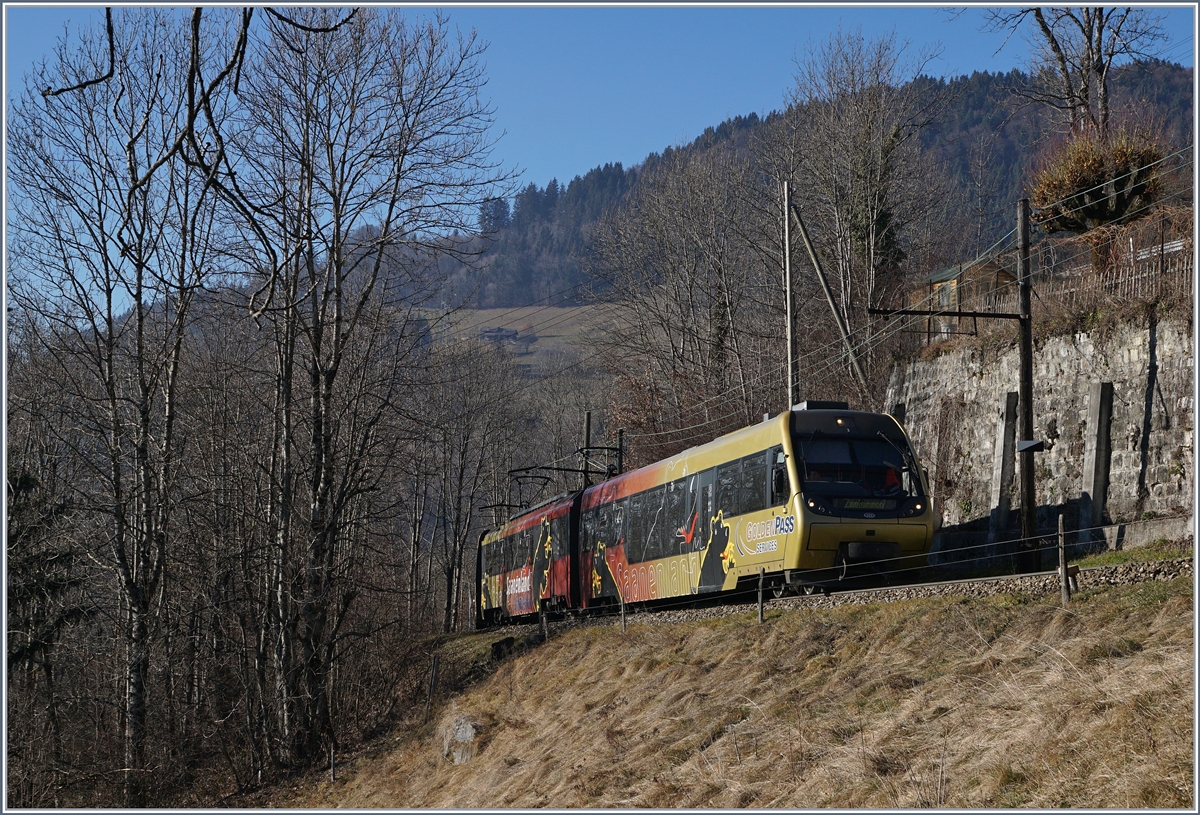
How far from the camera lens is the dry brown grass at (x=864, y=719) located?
7.72 metres

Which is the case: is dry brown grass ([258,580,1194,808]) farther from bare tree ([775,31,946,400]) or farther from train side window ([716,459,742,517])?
bare tree ([775,31,946,400])

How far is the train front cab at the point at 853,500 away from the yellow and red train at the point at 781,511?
0.02m

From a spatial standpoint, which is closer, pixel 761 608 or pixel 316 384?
pixel 761 608

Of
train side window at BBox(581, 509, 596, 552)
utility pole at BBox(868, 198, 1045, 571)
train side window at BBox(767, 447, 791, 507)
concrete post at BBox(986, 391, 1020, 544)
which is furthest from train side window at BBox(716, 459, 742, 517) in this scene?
concrete post at BBox(986, 391, 1020, 544)

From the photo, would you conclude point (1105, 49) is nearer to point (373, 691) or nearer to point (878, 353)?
point (878, 353)

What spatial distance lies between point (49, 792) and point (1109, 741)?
15.8 meters

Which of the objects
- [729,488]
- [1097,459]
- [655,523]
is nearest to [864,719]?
[729,488]

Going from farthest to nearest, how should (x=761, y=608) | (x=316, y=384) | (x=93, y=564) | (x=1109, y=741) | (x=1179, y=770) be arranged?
(x=93, y=564), (x=316, y=384), (x=761, y=608), (x=1109, y=741), (x=1179, y=770)

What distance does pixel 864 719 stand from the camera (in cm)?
1025

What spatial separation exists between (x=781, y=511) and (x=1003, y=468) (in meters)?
8.64

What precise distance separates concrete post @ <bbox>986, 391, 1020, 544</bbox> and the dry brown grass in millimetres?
8663

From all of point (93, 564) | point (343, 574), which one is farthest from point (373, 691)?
point (93, 564)

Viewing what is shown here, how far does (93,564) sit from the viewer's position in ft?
69.1

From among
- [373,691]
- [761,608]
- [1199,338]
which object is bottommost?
[373,691]
